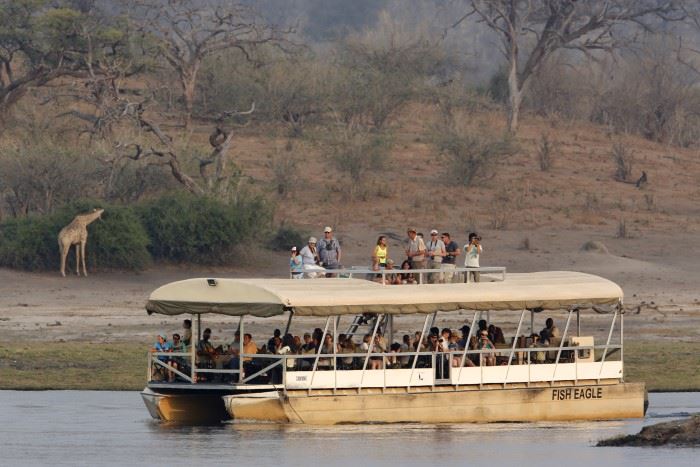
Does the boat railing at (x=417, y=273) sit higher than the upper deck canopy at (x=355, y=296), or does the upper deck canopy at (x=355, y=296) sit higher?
the boat railing at (x=417, y=273)

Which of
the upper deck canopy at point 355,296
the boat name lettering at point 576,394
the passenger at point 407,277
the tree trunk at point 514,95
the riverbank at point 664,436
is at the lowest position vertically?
the riverbank at point 664,436

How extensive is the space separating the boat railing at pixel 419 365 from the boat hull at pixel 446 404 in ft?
0.48

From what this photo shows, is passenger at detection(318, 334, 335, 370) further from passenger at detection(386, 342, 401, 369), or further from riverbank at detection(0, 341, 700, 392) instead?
riverbank at detection(0, 341, 700, 392)

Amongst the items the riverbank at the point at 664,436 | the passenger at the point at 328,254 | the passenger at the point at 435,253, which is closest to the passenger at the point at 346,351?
the passenger at the point at 435,253

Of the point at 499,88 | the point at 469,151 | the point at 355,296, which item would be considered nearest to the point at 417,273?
the point at 355,296

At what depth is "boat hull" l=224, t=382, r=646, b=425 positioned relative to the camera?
73.7 ft

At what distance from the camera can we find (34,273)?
3991cm

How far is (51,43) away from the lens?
166 ft

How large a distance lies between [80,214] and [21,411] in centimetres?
1603

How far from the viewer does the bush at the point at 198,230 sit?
4100 cm

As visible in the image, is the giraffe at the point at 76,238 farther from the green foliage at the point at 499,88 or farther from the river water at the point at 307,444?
the green foliage at the point at 499,88

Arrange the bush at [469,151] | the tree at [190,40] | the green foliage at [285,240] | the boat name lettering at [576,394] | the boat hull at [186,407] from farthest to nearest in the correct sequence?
the tree at [190,40], the bush at [469,151], the green foliage at [285,240], the boat name lettering at [576,394], the boat hull at [186,407]

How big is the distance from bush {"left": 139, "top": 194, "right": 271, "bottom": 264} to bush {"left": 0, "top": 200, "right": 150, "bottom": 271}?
2.32ft

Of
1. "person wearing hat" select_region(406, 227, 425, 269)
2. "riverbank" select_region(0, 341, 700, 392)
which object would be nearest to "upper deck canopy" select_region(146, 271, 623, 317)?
"person wearing hat" select_region(406, 227, 425, 269)
